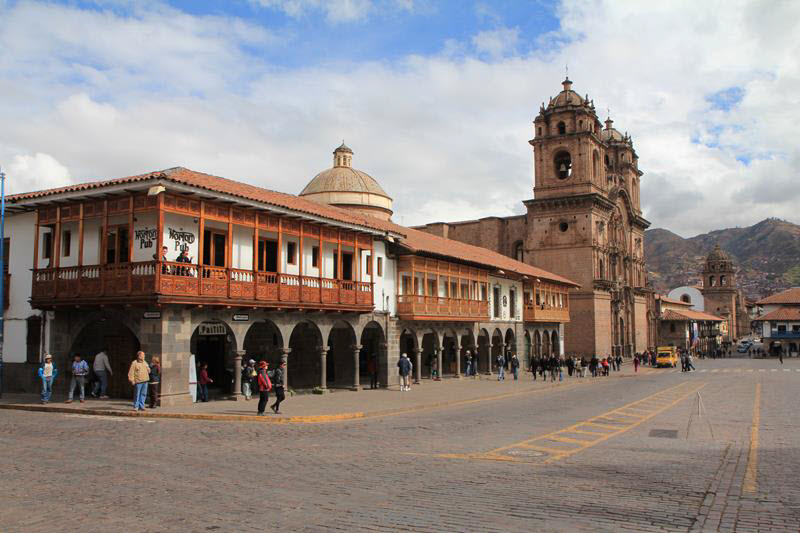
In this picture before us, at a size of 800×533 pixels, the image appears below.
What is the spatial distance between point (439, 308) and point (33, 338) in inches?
673

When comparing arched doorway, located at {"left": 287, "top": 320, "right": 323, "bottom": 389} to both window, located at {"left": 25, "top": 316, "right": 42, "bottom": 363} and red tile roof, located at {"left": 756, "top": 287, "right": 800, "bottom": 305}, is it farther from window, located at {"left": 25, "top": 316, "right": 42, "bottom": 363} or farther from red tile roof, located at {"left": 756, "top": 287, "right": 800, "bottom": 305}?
red tile roof, located at {"left": 756, "top": 287, "right": 800, "bottom": 305}

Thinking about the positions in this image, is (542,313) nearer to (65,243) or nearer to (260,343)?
(260,343)

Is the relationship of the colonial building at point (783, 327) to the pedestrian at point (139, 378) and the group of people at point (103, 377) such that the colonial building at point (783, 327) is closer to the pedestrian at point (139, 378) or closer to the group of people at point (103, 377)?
the group of people at point (103, 377)

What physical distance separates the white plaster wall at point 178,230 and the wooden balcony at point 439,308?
1146 centimetres

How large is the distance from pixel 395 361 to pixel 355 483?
66.3 feet

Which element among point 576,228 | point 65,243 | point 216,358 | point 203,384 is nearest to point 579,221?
point 576,228

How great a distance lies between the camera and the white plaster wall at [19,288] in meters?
22.6

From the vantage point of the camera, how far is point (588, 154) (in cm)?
5925

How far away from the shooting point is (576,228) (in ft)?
196

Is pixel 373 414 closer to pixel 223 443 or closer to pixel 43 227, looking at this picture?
pixel 223 443

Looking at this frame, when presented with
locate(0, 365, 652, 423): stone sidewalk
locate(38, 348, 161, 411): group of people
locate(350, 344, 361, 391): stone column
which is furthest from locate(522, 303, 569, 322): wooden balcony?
locate(38, 348, 161, 411): group of people

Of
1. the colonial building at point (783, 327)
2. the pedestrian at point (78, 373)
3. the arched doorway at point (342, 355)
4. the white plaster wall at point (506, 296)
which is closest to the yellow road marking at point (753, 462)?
the arched doorway at point (342, 355)

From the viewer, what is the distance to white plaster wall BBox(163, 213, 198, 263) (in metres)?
19.5

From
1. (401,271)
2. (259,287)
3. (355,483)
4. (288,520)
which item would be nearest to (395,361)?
(401,271)
